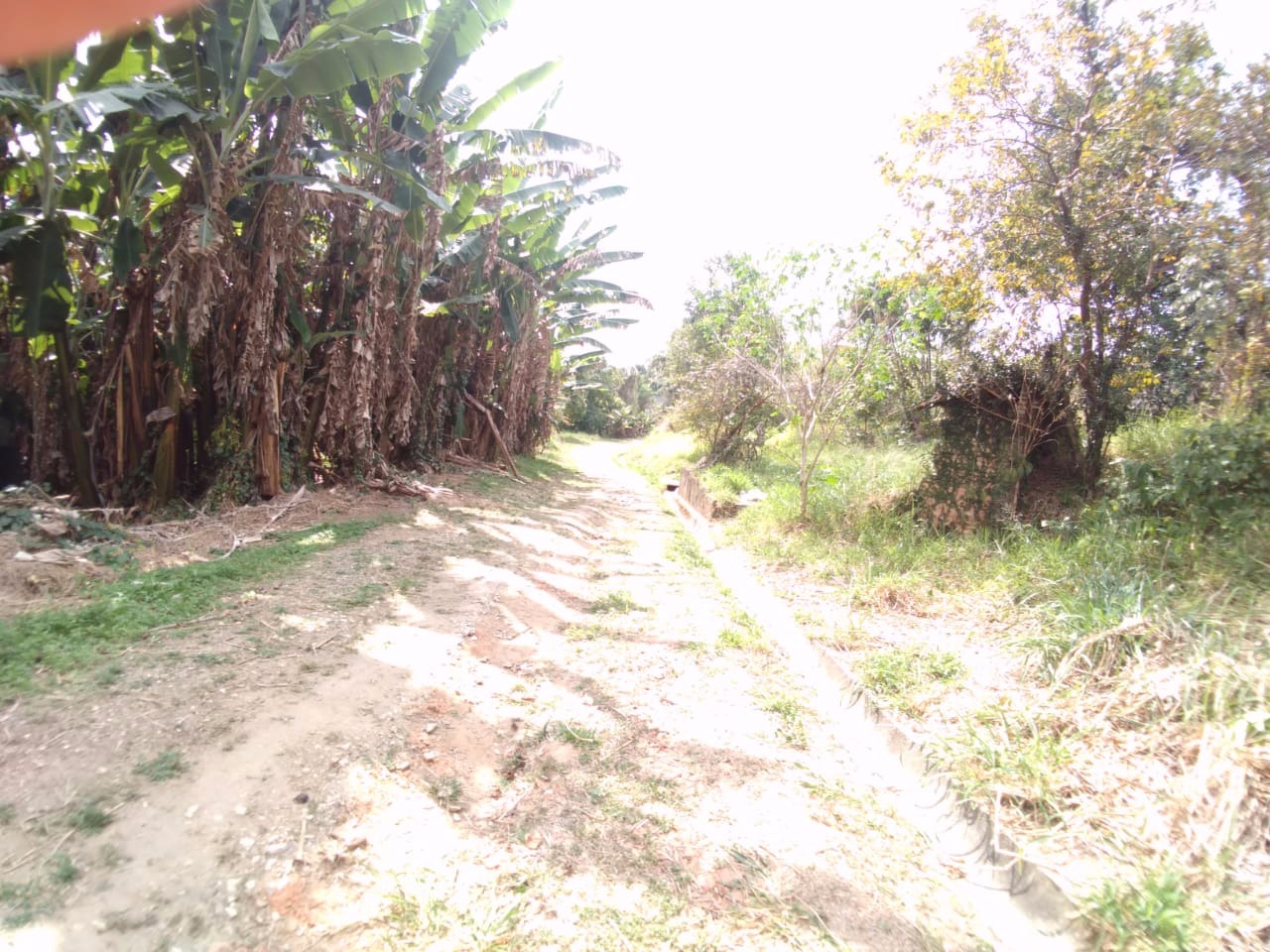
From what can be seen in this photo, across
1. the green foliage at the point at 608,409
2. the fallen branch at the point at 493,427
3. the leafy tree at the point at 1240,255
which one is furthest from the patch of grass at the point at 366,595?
the green foliage at the point at 608,409

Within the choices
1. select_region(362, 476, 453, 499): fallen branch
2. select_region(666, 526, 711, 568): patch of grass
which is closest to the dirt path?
select_region(666, 526, 711, 568): patch of grass

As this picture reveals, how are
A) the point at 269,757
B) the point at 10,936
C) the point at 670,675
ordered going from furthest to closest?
the point at 670,675
the point at 269,757
the point at 10,936

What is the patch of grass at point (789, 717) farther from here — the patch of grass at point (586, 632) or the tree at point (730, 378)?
the tree at point (730, 378)

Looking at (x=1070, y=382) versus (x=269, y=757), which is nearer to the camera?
(x=269, y=757)

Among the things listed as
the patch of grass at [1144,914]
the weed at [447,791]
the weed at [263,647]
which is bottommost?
the weed at [447,791]

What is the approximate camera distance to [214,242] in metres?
6.05

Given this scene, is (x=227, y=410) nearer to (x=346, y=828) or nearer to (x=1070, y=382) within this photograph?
(x=346, y=828)

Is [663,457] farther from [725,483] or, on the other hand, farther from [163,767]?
[163,767]

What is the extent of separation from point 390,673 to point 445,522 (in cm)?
469

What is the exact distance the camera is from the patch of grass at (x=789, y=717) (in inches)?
136

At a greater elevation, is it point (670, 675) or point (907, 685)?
point (907, 685)

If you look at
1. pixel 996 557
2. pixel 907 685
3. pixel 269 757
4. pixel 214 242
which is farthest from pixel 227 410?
pixel 996 557

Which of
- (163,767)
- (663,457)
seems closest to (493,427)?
(663,457)

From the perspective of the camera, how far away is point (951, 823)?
8.96ft
